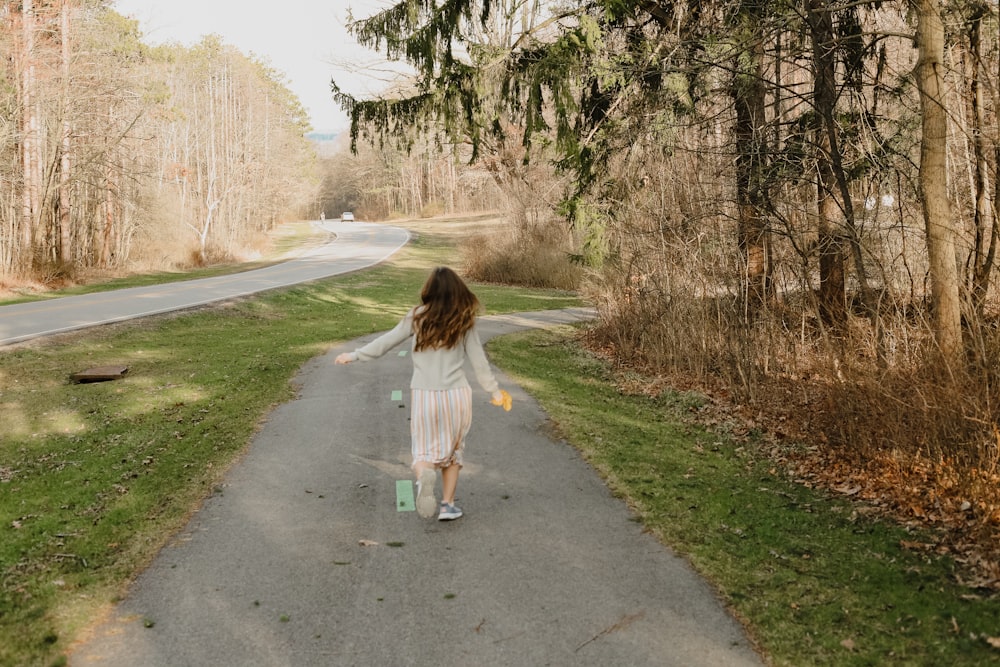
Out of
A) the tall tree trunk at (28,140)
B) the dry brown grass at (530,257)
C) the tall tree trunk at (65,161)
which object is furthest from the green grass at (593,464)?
the dry brown grass at (530,257)

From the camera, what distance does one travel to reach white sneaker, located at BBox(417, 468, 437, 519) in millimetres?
5809

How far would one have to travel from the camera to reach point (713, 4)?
12703mm

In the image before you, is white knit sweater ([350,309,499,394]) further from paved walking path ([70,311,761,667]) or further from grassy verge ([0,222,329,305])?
grassy verge ([0,222,329,305])

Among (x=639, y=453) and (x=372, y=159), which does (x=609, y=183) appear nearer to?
(x=639, y=453)

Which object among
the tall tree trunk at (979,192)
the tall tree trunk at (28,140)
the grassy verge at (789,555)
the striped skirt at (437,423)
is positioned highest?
the tall tree trunk at (28,140)

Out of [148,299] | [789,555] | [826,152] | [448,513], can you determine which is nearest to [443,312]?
[448,513]

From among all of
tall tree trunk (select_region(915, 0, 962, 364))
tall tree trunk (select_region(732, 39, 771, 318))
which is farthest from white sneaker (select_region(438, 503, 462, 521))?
tall tree trunk (select_region(732, 39, 771, 318))

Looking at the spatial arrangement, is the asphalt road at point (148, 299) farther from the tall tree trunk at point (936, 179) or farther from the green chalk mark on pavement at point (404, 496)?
the tall tree trunk at point (936, 179)

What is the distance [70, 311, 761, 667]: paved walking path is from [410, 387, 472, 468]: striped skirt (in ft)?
2.00

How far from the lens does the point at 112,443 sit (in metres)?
8.70

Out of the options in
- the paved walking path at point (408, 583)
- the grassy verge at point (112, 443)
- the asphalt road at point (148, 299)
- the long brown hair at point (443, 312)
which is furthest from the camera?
the asphalt road at point (148, 299)

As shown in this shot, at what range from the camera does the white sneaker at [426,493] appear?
19.1 ft

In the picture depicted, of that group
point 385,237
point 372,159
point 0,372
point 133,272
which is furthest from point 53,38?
point 372,159

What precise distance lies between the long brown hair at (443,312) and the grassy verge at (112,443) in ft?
8.27
